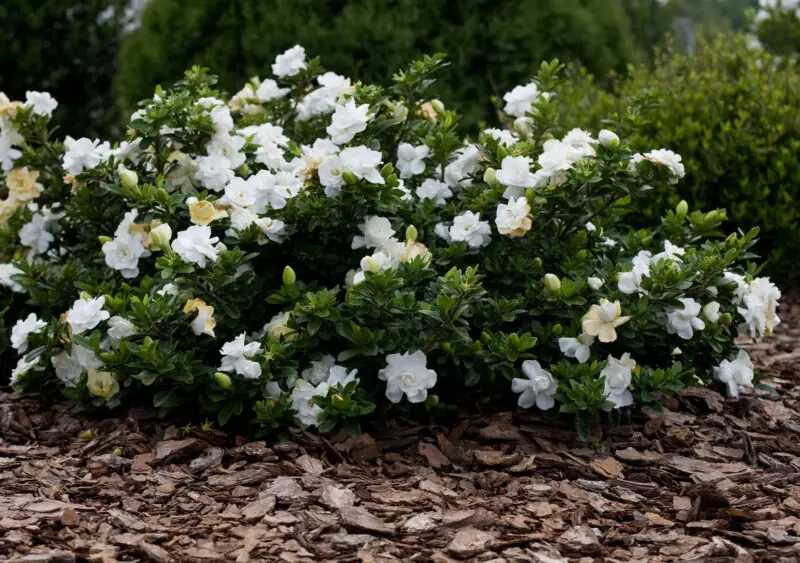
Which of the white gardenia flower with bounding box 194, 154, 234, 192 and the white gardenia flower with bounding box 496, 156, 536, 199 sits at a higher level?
the white gardenia flower with bounding box 194, 154, 234, 192

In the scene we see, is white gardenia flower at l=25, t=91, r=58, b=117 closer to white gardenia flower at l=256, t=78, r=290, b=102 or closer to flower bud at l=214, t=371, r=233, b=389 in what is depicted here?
white gardenia flower at l=256, t=78, r=290, b=102

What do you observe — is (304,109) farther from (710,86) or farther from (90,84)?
(90,84)

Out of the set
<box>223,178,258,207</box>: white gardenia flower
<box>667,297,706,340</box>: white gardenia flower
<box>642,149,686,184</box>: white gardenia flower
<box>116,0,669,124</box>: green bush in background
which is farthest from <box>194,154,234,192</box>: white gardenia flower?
<box>116,0,669,124</box>: green bush in background

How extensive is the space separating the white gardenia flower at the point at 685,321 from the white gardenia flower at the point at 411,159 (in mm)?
992

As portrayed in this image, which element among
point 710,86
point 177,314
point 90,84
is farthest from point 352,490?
point 90,84

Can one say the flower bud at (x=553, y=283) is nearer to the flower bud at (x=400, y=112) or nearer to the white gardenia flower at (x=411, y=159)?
the white gardenia flower at (x=411, y=159)

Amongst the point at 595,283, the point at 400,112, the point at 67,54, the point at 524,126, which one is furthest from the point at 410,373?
the point at 67,54

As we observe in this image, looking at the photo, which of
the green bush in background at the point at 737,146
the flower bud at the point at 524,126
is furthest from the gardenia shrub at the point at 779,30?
the flower bud at the point at 524,126

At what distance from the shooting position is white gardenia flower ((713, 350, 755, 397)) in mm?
3588

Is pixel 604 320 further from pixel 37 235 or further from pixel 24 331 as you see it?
pixel 37 235

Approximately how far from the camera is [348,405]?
10.2ft

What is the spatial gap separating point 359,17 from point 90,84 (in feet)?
10.8

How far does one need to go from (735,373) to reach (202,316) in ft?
6.06

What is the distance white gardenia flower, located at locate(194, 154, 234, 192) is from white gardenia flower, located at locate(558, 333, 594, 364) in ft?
4.08
